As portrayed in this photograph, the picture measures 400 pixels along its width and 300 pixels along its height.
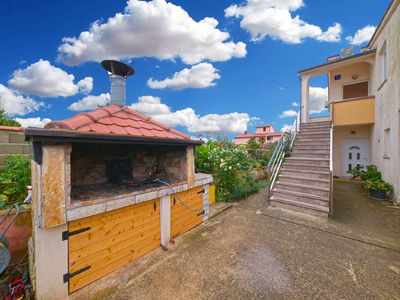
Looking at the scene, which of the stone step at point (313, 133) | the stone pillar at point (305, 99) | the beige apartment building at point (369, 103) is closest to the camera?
the beige apartment building at point (369, 103)

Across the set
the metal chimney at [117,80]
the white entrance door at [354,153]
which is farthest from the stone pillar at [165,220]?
the white entrance door at [354,153]

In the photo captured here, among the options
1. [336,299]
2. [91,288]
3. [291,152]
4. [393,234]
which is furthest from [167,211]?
[291,152]

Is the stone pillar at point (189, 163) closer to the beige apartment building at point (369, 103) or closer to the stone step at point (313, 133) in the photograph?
the beige apartment building at point (369, 103)

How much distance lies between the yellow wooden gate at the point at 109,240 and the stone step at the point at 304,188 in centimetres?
438

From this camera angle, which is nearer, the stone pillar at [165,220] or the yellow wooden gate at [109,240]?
the yellow wooden gate at [109,240]

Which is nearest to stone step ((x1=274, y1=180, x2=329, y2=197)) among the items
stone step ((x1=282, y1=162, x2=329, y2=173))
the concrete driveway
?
stone step ((x1=282, y1=162, x2=329, y2=173))

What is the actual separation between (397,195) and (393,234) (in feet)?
9.04

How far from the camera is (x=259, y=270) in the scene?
2.69 metres

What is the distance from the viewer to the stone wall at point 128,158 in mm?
3637

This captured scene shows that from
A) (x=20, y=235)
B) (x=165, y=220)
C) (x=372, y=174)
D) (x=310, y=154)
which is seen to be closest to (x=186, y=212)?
(x=165, y=220)

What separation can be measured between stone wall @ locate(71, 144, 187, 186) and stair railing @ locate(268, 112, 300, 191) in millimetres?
3501

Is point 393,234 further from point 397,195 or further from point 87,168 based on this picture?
point 87,168

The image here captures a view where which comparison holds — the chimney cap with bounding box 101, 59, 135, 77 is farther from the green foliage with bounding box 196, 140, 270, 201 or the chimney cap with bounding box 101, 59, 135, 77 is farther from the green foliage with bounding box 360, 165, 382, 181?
the green foliage with bounding box 360, 165, 382, 181

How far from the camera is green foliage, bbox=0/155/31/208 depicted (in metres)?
3.18
